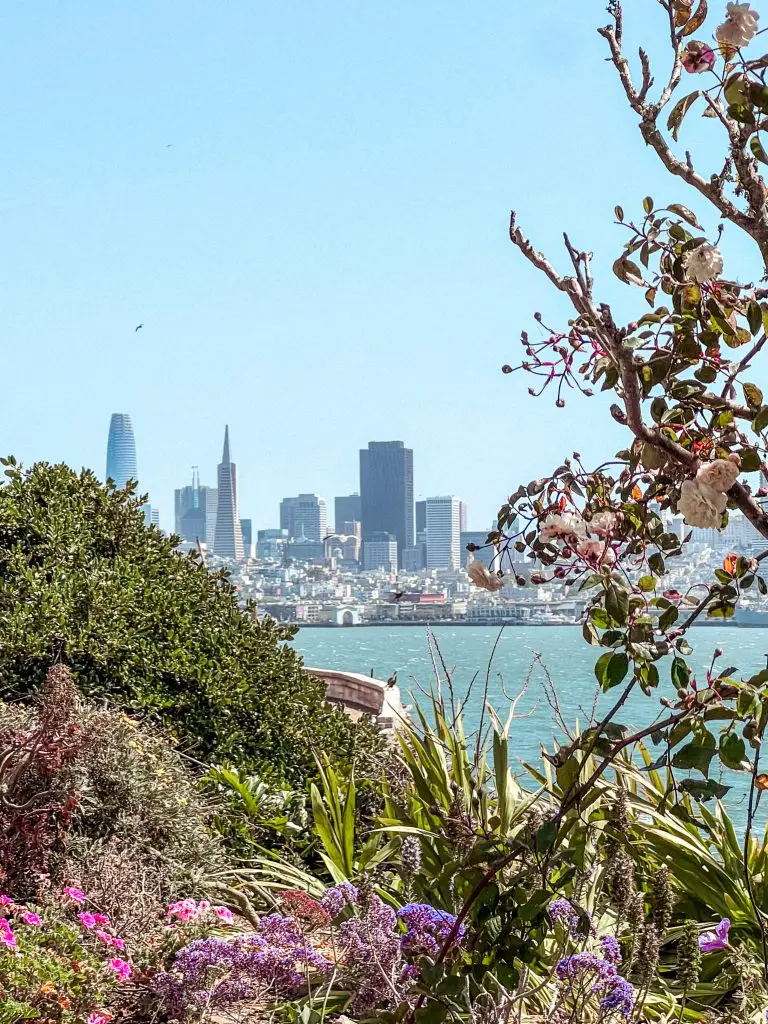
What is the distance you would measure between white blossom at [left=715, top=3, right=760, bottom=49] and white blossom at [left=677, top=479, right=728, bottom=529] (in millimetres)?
714

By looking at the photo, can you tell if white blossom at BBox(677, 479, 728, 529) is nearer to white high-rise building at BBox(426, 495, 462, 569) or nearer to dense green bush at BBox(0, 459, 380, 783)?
dense green bush at BBox(0, 459, 380, 783)

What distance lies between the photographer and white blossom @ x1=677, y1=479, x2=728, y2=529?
5.26 ft

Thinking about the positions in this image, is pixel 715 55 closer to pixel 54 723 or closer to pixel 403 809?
pixel 54 723

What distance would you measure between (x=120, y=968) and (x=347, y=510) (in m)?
122

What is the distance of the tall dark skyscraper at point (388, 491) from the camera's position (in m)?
118

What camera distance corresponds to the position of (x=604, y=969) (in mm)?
2662

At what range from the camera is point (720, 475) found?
1600 mm

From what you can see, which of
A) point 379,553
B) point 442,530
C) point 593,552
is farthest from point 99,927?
point 379,553

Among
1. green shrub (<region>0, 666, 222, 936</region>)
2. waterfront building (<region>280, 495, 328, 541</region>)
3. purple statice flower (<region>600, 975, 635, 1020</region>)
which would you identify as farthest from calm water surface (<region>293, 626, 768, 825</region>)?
waterfront building (<region>280, 495, 328, 541</region>)

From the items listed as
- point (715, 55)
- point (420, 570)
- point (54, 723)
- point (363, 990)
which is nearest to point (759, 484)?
point (715, 55)

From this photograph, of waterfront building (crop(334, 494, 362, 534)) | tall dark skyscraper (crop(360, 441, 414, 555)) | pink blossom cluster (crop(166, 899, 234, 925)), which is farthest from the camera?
waterfront building (crop(334, 494, 362, 534))

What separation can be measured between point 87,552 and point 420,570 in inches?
3797

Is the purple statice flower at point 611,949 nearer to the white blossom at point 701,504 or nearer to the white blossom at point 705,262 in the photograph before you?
the white blossom at point 701,504

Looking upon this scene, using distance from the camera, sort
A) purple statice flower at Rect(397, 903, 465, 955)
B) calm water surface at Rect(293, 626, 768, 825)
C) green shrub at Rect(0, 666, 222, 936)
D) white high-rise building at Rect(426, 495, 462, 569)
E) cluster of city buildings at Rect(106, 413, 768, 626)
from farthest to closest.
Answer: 1. white high-rise building at Rect(426, 495, 462, 569)
2. cluster of city buildings at Rect(106, 413, 768, 626)
3. calm water surface at Rect(293, 626, 768, 825)
4. green shrub at Rect(0, 666, 222, 936)
5. purple statice flower at Rect(397, 903, 465, 955)
